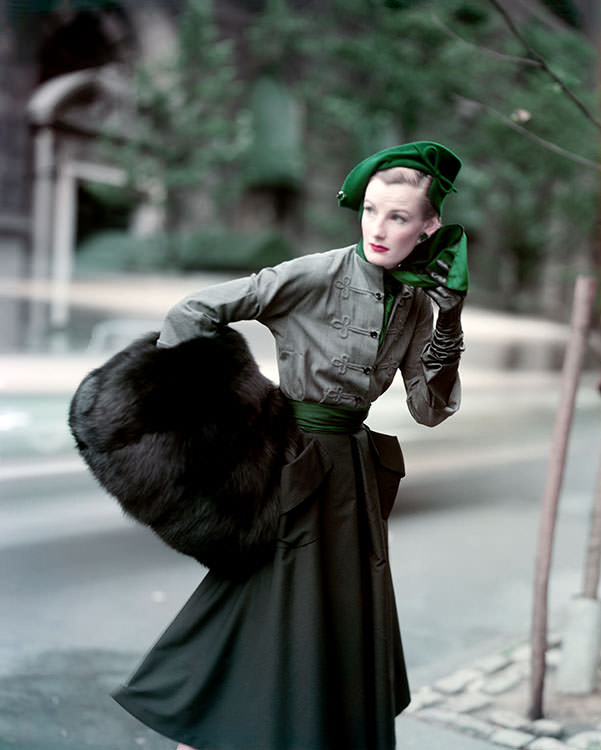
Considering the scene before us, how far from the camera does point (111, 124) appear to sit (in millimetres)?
13258

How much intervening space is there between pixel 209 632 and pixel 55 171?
39.5ft

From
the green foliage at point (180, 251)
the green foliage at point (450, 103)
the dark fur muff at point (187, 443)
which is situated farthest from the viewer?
the green foliage at point (180, 251)

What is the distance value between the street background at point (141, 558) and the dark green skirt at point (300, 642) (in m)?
0.97

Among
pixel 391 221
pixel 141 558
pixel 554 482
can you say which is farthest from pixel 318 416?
pixel 141 558

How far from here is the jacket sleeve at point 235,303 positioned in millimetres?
2225

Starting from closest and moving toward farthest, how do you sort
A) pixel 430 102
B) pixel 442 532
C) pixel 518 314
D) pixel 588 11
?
pixel 442 532 → pixel 588 11 → pixel 430 102 → pixel 518 314

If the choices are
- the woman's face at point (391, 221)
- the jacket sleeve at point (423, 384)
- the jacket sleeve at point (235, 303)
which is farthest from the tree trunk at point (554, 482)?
the jacket sleeve at point (235, 303)

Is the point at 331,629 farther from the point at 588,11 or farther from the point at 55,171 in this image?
the point at 55,171

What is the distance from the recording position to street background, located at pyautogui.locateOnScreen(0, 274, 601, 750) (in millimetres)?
3715

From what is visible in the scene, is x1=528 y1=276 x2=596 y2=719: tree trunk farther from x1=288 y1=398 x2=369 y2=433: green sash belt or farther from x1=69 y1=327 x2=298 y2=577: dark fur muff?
x1=69 y1=327 x2=298 y2=577: dark fur muff

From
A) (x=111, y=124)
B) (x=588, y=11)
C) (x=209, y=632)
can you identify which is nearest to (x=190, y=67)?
(x=111, y=124)

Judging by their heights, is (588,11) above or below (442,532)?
above

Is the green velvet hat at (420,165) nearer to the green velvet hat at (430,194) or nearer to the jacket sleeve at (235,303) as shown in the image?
the green velvet hat at (430,194)

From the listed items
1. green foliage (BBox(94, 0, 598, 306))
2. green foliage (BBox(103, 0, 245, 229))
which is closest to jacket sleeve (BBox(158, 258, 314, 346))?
green foliage (BBox(94, 0, 598, 306))
